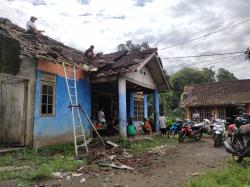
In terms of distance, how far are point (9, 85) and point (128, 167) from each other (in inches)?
225

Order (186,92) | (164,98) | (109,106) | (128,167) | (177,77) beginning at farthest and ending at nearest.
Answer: (177,77) < (164,98) < (186,92) < (109,106) < (128,167)

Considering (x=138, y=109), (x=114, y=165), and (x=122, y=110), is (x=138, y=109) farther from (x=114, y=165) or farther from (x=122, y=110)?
(x=114, y=165)

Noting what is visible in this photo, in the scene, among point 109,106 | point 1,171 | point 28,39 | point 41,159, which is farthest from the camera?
point 109,106

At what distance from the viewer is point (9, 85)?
10.1 metres

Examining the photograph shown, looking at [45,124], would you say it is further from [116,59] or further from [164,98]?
[164,98]

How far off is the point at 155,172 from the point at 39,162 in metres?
3.07

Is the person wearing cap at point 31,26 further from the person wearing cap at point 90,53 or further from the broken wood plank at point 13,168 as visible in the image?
the broken wood plank at point 13,168

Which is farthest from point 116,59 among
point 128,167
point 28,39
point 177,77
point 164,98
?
point 177,77

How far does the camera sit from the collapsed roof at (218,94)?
25964 mm

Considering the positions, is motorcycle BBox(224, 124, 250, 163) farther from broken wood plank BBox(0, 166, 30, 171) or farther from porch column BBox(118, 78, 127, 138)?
broken wood plank BBox(0, 166, 30, 171)

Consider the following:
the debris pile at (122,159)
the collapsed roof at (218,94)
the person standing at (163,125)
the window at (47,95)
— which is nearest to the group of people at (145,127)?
the person standing at (163,125)

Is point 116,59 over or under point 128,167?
over

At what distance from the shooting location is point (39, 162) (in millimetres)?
7352

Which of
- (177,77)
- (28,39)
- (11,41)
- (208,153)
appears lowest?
(208,153)
